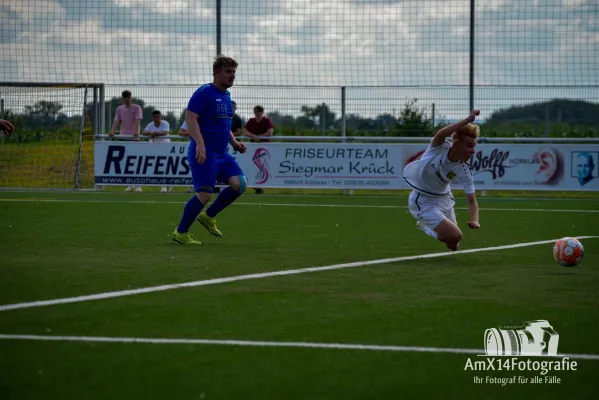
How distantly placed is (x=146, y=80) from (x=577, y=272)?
15.6 metres

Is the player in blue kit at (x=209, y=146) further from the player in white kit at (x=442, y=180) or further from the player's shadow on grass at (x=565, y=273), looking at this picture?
the player's shadow on grass at (x=565, y=273)

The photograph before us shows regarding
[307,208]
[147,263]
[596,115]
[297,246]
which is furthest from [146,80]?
[147,263]

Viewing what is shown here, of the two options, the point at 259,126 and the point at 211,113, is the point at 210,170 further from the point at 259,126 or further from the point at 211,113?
the point at 259,126

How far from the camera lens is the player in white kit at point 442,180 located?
9602 millimetres

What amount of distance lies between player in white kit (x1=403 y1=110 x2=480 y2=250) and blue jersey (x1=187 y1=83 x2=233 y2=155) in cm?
200

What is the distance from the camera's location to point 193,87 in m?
22.2

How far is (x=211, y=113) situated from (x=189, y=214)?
1.07 m

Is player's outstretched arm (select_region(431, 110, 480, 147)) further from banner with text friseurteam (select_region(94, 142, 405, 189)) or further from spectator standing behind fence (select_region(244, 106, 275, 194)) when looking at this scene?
spectator standing behind fence (select_region(244, 106, 275, 194))

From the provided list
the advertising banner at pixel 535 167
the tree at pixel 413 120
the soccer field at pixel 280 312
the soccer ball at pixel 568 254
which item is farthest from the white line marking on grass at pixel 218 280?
the tree at pixel 413 120

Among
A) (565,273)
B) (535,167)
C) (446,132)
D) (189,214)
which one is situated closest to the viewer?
(565,273)

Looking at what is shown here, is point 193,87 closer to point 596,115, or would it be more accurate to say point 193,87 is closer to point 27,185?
point 27,185

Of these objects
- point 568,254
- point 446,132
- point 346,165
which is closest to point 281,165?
point 346,165

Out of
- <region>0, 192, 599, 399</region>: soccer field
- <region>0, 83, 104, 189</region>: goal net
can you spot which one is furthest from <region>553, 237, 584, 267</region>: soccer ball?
<region>0, 83, 104, 189</region>: goal net

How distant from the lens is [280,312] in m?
6.14
